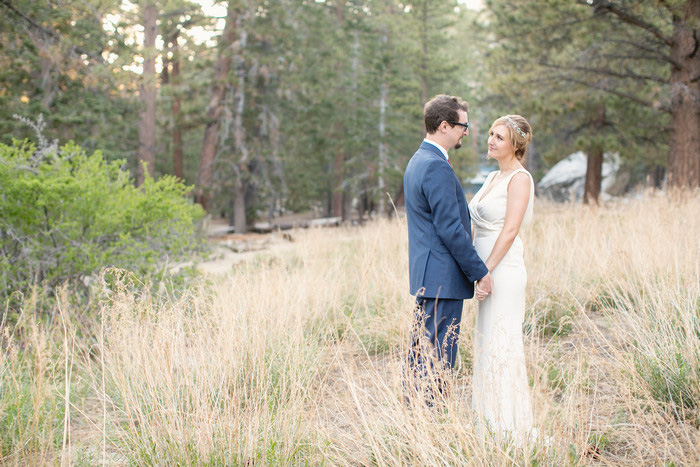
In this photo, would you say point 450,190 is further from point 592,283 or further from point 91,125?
point 91,125

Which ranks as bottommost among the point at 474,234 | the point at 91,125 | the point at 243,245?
the point at 243,245

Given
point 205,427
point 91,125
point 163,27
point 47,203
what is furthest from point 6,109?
point 205,427

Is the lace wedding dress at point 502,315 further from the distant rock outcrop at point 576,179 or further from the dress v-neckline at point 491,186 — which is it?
the distant rock outcrop at point 576,179

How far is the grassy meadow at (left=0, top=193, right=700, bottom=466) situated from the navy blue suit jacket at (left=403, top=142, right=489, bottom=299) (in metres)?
0.47

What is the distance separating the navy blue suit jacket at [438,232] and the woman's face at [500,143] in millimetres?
285

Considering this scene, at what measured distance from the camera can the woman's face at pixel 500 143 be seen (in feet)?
10.4

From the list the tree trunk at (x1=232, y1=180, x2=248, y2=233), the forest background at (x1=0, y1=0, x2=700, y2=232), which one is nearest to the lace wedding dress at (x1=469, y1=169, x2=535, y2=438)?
the forest background at (x1=0, y1=0, x2=700, y2=232)

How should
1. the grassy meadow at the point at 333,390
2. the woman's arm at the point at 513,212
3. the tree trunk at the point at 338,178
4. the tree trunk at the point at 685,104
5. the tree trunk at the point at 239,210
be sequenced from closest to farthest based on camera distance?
the grassy meadow at the point at 333,390, the woman's arm at the point at 513,212, the tree trunk at the point at 685,104, the tree trunk at the point at 239,210, the tree trunk at the point at 338,178

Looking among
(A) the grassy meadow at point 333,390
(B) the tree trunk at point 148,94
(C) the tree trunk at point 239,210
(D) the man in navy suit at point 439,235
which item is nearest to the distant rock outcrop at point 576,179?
(C) the tree trunk at point 239,210

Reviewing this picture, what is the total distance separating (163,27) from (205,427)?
908 inches

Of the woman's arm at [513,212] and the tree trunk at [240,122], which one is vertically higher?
the tree trunk at [240,122]

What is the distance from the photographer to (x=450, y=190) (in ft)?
10.00

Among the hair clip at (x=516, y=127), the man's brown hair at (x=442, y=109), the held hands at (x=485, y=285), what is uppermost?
the man's brown hair at (x=442, y=109)

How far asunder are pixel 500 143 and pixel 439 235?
0.65 meters
